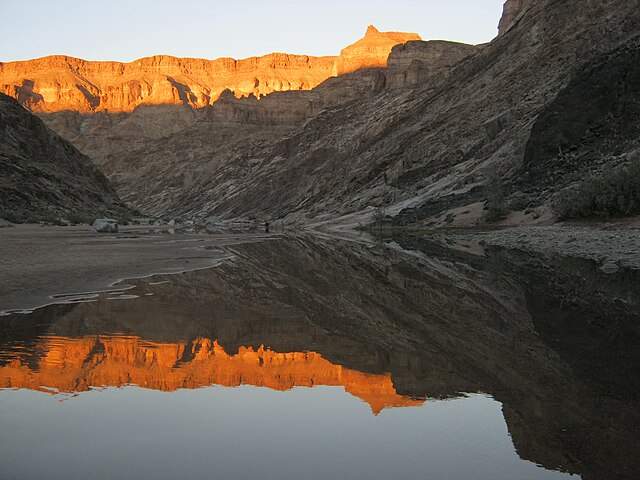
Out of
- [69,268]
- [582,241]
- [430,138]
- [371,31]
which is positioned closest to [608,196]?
[582,241]

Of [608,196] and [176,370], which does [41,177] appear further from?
[176,370]

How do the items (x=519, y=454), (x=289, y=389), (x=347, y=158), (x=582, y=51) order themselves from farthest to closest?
1. (x=347, y=158)
2. (x=582, y=51)
3. (x=289, y=389)
4. (x=519, y=454)

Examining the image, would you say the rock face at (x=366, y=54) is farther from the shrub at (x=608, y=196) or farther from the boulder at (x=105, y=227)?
the shrub at (x=608, y=196)

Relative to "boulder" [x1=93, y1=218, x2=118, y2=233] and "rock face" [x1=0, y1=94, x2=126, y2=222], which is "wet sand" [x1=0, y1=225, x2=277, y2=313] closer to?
"boulder" [x1=93, y1=218, x2=118, y2=233]

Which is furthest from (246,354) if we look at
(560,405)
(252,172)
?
(252,172)

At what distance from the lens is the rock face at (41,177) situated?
54.6m

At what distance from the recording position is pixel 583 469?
15.1ft

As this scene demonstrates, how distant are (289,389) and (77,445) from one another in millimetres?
2381

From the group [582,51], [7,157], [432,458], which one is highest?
[582,51]

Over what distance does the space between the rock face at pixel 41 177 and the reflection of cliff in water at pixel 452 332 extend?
40021 millimetres

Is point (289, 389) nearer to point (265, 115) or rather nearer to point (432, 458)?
point (432, 458)

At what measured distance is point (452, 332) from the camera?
31.7 feet

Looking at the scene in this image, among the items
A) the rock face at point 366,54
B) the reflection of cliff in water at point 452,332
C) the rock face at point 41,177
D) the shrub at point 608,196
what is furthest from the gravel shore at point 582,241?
the rock face at point 366,54

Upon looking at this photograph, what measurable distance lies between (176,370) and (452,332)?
438cm
